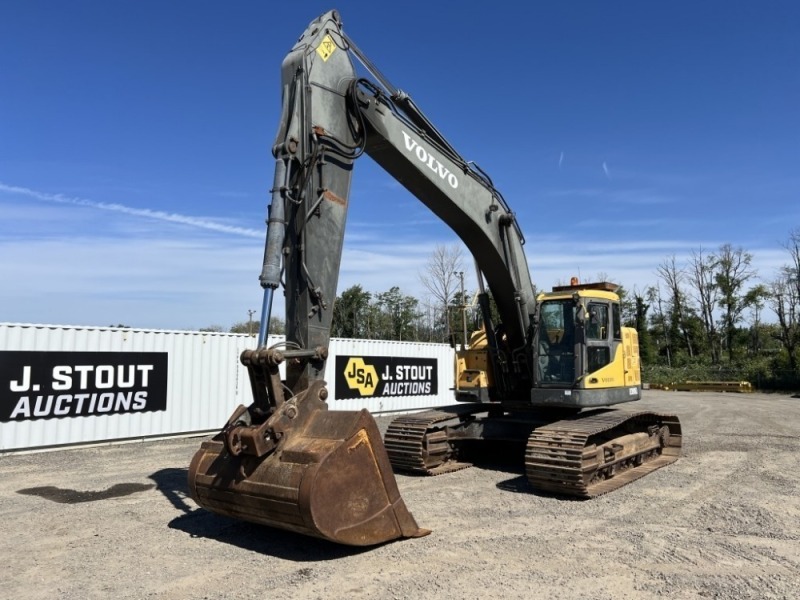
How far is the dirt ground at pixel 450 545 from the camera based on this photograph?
15.6ft

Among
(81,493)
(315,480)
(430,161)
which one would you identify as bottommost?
(81,493)

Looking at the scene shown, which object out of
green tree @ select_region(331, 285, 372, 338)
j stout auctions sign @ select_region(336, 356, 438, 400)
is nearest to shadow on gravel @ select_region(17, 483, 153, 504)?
j stout auctions sign @ select_region(336, 356, 438, 400)

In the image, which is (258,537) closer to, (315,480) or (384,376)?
(315,480)

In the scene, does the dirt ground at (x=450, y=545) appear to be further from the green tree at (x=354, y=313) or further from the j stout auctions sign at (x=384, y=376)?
the green tree at (x=354, y=313)

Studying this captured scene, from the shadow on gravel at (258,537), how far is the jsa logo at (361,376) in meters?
10.7

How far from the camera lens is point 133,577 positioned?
5.04m

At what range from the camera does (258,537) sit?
5984 millimetres

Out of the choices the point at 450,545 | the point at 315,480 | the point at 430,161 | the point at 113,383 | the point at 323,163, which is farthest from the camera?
the point at 113,383

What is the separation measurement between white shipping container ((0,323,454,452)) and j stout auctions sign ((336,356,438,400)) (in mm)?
315

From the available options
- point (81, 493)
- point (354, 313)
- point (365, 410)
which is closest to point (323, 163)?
point (365, 410)

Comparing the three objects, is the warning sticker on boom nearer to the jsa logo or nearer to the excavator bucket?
the excavator bucket

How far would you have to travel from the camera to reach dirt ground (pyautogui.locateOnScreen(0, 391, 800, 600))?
4766mm

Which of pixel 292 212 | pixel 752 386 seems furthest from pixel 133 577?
pixel 752 386

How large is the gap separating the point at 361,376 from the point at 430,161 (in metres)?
11.7
